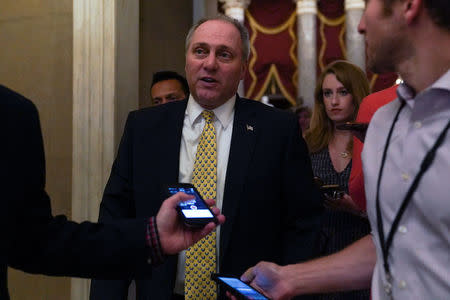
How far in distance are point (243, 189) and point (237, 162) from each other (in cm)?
11

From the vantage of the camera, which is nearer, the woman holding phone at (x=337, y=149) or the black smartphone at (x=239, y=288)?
the black smartphone at (x=239, y=288)

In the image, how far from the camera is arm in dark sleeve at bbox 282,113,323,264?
2.26 meters

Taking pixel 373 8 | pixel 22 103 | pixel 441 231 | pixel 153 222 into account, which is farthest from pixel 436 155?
pixel 22 103

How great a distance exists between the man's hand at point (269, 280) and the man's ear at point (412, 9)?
769 mm

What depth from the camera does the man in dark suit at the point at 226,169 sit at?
7.22 ft

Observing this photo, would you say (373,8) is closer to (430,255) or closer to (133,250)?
(430,255)

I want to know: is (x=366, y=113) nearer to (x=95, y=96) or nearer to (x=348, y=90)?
(x=348, y=90)

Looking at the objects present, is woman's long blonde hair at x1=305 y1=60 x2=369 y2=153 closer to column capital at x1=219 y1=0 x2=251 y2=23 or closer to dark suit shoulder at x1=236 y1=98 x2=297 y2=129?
dark suit shoulder at x1=236 y1=98 x2=297 y2=129

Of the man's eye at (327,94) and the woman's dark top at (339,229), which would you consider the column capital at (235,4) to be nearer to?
the man's eye at (327,94)

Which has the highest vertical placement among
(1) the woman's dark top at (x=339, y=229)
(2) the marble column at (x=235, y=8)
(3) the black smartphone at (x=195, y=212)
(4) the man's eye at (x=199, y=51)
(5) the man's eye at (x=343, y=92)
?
(2) the marble column at (x=235, y=8)

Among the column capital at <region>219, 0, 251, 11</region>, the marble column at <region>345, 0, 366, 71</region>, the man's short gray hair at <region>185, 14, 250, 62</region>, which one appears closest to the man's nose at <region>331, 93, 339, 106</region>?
the man's short gray hair at <region>185, 14, 250, 62</region>

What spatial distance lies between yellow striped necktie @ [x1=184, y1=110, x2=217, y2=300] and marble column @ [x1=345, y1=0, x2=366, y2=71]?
1188 centimetres

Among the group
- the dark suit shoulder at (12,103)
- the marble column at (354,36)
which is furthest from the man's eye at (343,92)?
the marble column at (354,36)

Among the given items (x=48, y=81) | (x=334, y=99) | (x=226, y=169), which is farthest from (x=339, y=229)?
(x=48, y=81)
